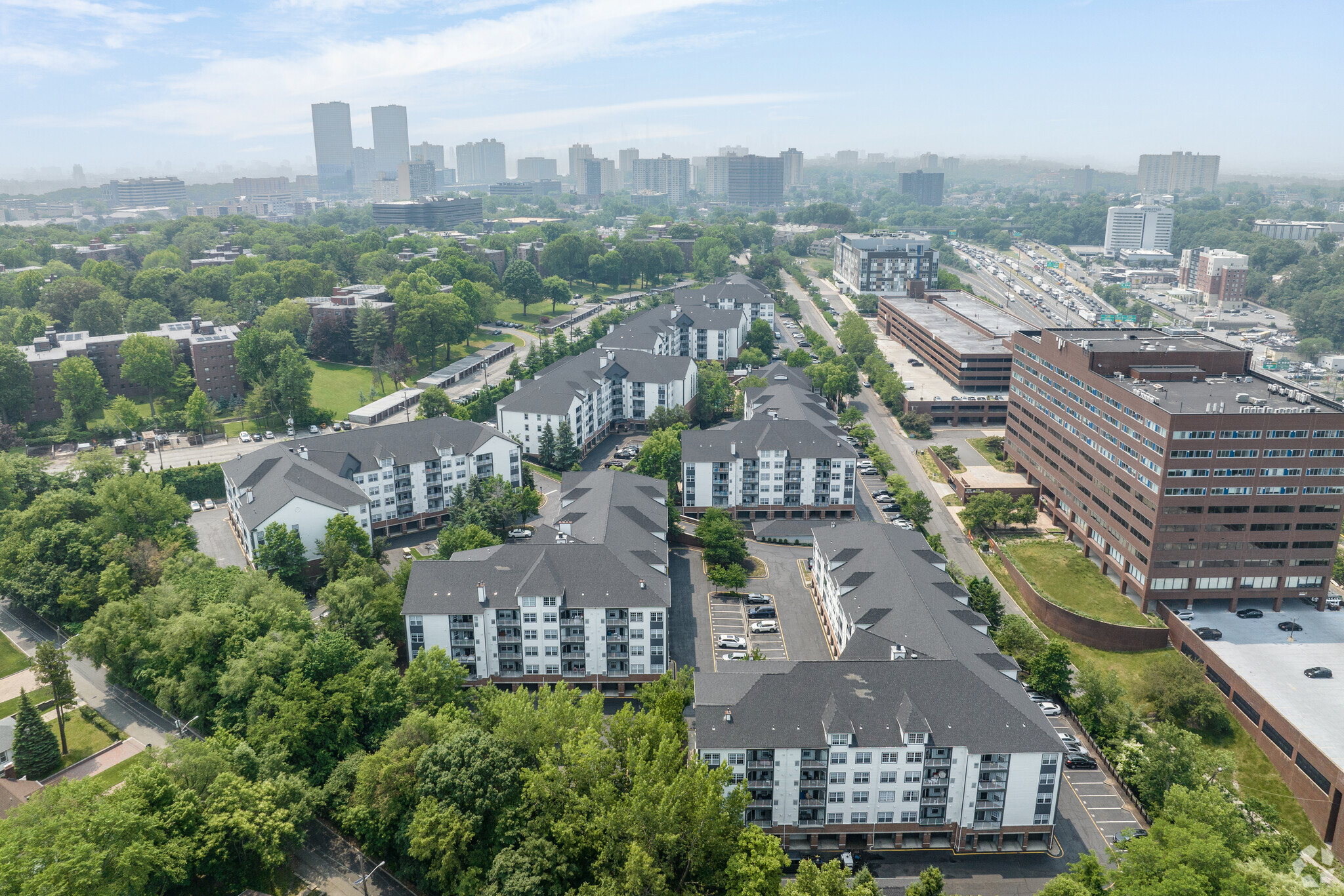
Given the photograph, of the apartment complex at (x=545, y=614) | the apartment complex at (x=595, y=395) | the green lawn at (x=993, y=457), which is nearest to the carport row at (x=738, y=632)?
the apartment complex at (x=545, y=614)

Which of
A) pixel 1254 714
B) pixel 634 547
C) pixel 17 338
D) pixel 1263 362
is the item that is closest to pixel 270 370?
pixel 17 338

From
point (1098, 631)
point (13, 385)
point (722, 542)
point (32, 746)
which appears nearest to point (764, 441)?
point (722, 542)

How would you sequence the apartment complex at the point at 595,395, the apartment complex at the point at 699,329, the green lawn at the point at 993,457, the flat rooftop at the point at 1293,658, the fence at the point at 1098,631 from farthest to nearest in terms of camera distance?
the apartment complex at the point at 699,329 → the green lawn at the point at 993,457 → the apartment complex at the point at 595,395 → the fence at the point at 1098,631 → the flat rooftop at the point at 1293,658

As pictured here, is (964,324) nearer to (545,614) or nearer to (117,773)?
(545,614)

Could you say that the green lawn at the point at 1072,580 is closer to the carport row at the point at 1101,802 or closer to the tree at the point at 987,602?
the tree at the point at 987,602

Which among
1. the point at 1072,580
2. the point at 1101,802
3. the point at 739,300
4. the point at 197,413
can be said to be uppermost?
the point at 739,300

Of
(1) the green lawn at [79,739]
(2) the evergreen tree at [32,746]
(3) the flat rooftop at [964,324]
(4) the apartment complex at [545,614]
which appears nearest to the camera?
(2) the evergreen tree at [32,746]

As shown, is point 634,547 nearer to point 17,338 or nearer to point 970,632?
point 970,632
